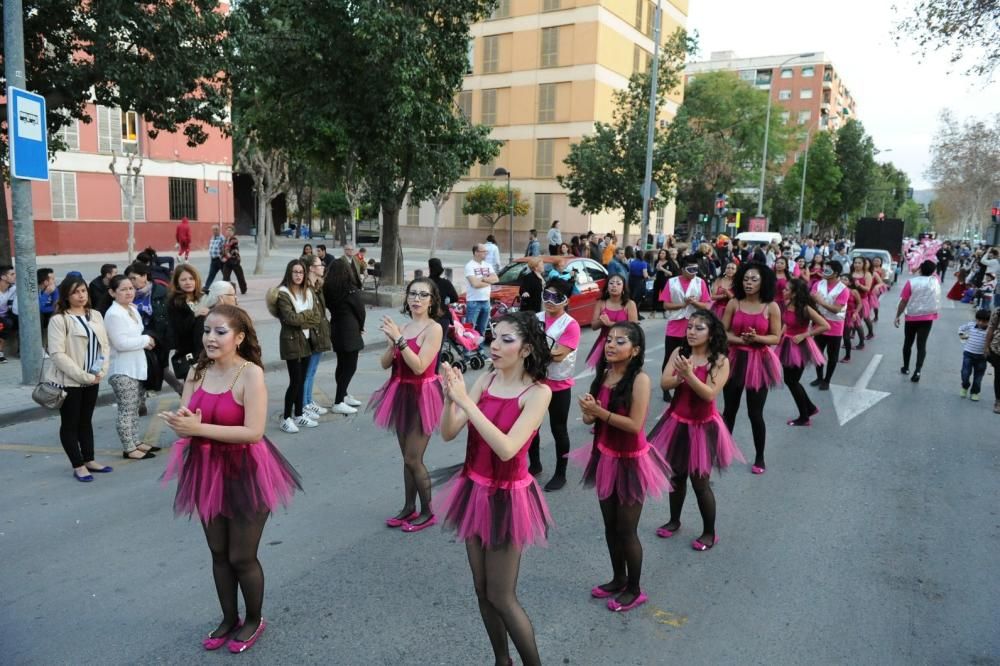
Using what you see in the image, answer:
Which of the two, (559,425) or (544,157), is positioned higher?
(544,157)

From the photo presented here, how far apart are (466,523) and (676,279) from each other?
19.7ft

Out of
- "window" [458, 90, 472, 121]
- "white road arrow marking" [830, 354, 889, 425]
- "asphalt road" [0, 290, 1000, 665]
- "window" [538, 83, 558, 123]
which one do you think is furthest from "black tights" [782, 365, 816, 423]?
"window" [458, 90, 472, 121]

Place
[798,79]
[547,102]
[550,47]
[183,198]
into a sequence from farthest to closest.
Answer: [798,79], [547,102], [550,47], [183,198]

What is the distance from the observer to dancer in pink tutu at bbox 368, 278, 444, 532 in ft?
16.6

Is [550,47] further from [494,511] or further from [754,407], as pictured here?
[494,511]

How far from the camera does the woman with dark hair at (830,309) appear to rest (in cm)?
975

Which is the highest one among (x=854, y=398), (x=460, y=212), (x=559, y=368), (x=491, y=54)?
(x=491, y=54)

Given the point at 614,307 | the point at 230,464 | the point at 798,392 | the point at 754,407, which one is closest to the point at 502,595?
the point at 230,464

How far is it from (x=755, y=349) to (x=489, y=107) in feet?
122

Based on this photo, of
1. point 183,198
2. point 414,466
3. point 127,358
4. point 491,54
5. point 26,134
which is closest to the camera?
point 414,466

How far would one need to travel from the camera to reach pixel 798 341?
8031 mm

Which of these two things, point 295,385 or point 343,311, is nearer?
point 295,385

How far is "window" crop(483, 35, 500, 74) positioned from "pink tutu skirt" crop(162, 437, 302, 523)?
40.2 m

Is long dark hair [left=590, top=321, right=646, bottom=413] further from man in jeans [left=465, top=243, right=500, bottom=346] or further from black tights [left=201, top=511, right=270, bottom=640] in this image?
man in jeans [left=465, top=243, right=500, bottom=346]
